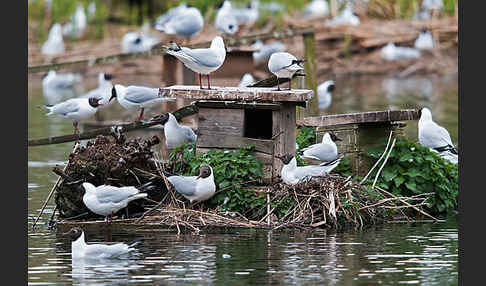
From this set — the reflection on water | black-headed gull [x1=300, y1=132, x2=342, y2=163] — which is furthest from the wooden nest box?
the reflection on water

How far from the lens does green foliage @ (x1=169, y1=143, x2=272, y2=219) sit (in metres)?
11.2

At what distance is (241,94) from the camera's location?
11320 mm

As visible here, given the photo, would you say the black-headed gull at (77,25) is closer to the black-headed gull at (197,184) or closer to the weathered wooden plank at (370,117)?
the weathered wooden plank at (370,117)

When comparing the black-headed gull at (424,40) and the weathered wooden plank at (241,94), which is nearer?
the weathered wooden plank at (241,94)

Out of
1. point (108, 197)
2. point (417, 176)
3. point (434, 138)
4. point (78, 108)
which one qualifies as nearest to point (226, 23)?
point (78, 108)

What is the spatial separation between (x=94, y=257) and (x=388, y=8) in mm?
22843

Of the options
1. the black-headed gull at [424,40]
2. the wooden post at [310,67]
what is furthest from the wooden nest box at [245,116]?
the black-headed gull at [424,40]

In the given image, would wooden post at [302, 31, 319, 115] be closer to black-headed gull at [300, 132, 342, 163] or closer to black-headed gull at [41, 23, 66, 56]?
black-headed gull at [300, 132, 342, 163]

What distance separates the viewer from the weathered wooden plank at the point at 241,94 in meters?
11.2

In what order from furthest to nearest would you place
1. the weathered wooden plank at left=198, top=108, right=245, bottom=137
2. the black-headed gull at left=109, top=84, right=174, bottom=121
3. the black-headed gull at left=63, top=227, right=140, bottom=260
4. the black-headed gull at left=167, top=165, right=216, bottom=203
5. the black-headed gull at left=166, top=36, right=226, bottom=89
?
1. the black-headed gull at left=109, top=84, right=174, bottom=121
2. the weathered wooden plank at left=198, top=108, right=245, bottom=137
3. the black-headed gull at left=166, top=36, right=226, bottom=89
4. the black-headed gull at left=167, top=165, right=216, bottom=203
5. the black-headed gull at left=63, top=227, right=140, bottom=260

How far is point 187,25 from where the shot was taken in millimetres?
16688

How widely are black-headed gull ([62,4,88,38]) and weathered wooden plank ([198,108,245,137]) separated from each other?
768 inches

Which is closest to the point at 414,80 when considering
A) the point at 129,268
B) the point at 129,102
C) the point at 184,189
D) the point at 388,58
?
the point at 388,58

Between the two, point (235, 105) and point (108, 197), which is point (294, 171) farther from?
point (108, 197)
